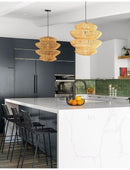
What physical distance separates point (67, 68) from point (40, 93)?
3.53 feet

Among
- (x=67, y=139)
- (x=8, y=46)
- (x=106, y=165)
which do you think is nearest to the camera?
(x=67, y=139)

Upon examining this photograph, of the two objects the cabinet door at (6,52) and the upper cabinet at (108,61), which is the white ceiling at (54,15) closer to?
the cabinet door at (6,52)

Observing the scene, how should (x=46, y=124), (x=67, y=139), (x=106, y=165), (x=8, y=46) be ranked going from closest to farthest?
(x=67, y=139), (x=106, y=165), (x=46, y=124), (x=8, y=46)

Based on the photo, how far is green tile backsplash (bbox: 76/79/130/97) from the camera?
777cm

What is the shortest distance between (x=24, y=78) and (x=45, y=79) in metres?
0.60

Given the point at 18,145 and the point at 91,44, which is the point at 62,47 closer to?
the point at 18,145

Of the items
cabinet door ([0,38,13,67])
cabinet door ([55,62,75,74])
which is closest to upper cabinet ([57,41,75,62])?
cabinet door ([55,62,75,74])

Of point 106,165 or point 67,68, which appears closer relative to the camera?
point 106,165

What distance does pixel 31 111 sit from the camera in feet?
19.2

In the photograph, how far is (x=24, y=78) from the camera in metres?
7.79

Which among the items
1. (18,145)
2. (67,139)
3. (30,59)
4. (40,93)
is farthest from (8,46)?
(67,139)

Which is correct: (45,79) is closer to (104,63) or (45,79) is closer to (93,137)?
(104,63)

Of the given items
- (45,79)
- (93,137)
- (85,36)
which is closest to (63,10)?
(45,79)

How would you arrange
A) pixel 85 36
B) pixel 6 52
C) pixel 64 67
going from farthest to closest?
pixel 64 67 → pixel 6 52 → pixel 85 36
